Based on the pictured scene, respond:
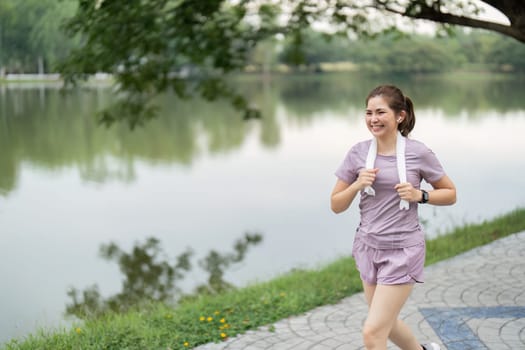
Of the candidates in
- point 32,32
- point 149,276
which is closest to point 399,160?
point 149,276

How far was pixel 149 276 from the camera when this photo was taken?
9.37m

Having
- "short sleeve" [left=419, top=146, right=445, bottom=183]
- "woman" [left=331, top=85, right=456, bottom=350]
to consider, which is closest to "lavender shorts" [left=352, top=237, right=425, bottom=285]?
"woman" [left=331, top=85, right=456, bottom=350]

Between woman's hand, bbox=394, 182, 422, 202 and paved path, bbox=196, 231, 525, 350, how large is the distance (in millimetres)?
1833

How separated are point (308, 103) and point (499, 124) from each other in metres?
17.3

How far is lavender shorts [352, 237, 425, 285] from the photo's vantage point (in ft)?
11.2

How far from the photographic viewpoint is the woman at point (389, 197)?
3373 mm

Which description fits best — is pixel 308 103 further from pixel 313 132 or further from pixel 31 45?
pixel 31 45

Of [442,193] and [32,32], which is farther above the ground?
[32,32]

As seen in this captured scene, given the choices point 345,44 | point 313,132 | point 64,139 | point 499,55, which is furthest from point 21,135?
point 345,44

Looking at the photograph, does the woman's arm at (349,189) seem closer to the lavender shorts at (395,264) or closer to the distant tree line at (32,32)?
the lavender shorts at (395,264)

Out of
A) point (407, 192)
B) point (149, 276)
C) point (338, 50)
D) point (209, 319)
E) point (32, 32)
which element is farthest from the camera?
point (338, 50)

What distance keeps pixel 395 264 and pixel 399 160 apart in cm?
52

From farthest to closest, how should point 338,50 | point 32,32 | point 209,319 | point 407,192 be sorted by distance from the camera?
point 338,50
point 32,32
point 209,319
point 407,192

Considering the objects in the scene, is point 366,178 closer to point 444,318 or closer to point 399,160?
point 399,160
